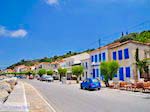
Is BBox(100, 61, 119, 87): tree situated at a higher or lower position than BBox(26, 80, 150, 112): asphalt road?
higher


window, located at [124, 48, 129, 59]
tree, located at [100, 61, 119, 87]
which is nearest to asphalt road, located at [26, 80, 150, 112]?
tree, located at [100, 61, 119, 87]

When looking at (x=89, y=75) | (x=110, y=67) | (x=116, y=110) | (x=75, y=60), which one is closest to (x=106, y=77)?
(x=110, y=67)

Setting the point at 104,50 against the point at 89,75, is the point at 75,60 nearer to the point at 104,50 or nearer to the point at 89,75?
the point at 89,75

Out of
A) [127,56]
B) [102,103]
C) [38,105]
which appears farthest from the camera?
[127,56]

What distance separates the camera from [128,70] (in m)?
44.2

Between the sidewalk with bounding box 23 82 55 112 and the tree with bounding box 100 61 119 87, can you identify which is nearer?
the sidewalk with bounding box 23 82 55 112

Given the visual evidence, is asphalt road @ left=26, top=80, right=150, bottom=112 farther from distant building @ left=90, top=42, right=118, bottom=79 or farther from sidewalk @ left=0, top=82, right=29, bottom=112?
distant building @ left=90, top=42, right=118, bottom=79

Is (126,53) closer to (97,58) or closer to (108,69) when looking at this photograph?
(108,69)

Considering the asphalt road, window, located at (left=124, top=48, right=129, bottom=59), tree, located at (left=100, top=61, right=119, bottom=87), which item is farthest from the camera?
window, located at (left=124, top=48, right=129, bottom=59)

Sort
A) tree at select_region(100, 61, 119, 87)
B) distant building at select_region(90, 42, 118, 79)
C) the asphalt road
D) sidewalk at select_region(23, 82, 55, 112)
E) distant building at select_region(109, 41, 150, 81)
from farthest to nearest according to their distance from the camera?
distant building at select_region(90, 42, 118, 79)
distant building at select_region(109, 41, 150, 81)
tree at select_region(100, 61, 119, 87)
sidewalk at select_region(23, 82, 55, 112)
the asphalt road

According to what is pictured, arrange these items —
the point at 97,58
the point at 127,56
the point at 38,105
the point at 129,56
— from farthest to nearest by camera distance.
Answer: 1. the point at 97,58
2. the point at 127,56
3. the point at 129,56
4. the point at 38,105

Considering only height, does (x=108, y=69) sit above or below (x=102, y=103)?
above

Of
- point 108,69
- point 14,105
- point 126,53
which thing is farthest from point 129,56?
point 14,105

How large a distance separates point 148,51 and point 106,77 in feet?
39.2
